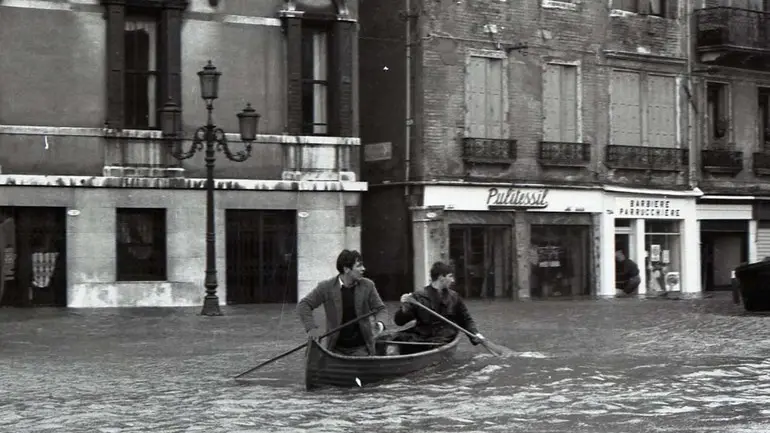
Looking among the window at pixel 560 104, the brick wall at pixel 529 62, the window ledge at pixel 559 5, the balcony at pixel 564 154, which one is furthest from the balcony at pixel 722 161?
the window ledge at pixel 559 5

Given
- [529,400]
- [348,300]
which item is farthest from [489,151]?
[529,400]

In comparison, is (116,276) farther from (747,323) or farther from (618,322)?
(747,323)

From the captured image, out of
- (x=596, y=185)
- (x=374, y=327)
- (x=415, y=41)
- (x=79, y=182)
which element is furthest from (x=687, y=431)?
(x=596, y=185)

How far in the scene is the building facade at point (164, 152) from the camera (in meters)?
32.6

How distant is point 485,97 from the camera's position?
129 feet

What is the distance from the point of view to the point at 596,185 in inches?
1634

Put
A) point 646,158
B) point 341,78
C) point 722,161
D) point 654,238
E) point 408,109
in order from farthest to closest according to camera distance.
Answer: point 722,161 < point 654,238 < point 646,158 < point 408,109 < point 341,78

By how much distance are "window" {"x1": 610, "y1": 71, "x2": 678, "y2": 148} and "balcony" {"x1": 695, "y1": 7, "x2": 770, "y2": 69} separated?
1495 millimetres

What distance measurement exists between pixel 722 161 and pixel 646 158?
3.15 metres

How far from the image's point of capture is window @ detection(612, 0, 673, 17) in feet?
140

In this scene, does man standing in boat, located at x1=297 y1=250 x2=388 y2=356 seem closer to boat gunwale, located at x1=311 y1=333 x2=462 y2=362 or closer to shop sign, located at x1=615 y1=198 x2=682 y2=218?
boat gunwale, located at x1=311 y1=333 x2=462 y2=362

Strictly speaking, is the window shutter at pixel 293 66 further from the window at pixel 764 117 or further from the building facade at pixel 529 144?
the window at pixel 764 117

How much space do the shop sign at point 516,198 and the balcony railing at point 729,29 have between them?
7.38 meters

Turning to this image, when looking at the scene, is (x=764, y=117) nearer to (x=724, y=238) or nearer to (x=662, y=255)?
(x=724, y=238)
